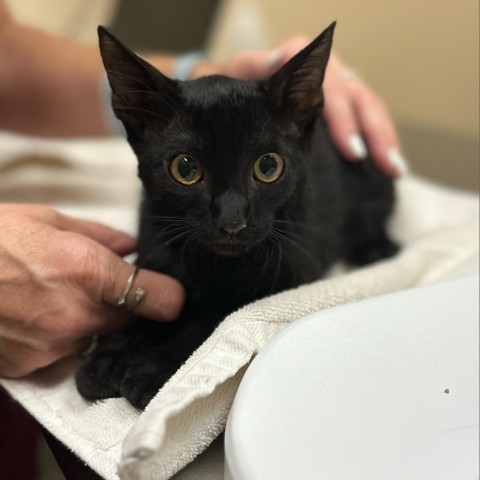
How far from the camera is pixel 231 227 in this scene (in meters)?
0.62

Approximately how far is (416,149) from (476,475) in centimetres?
96

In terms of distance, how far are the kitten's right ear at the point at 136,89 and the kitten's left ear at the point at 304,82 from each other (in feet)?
0.40

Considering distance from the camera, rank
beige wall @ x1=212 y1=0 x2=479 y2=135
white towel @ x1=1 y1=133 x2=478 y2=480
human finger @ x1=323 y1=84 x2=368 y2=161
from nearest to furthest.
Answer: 1. white towel @ x1=1 y1=133 x2=478 y2=480
2. human finger @ x1=323 y1=84 x2=368 y2=161
3. beige wall @ x1=212 y1=0 x2=479 y2=135

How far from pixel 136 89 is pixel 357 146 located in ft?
1.69

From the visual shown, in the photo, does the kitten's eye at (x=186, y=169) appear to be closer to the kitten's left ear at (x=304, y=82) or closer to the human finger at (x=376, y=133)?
the kitten's left ear at (x=304, y=82)

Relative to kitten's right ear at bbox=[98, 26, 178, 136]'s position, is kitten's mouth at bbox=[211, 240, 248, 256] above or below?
below

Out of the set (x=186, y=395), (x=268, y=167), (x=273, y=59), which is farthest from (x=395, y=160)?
(x=186, y=395)

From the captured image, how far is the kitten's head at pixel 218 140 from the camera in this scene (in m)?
0.64

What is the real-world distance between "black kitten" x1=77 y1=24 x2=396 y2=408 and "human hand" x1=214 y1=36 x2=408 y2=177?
0.96 feet

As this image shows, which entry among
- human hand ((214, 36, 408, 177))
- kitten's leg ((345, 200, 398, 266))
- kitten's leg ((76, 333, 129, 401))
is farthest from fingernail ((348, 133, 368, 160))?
kitten's leg ((76, 333, 129, 401))

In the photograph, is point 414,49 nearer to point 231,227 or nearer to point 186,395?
point 231,227

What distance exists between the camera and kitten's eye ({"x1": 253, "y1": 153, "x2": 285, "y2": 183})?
67 centimetres

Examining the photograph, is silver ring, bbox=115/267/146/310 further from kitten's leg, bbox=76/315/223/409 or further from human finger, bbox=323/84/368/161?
human finger, bbox=323/84/368/161

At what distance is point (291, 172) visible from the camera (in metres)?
0.70
